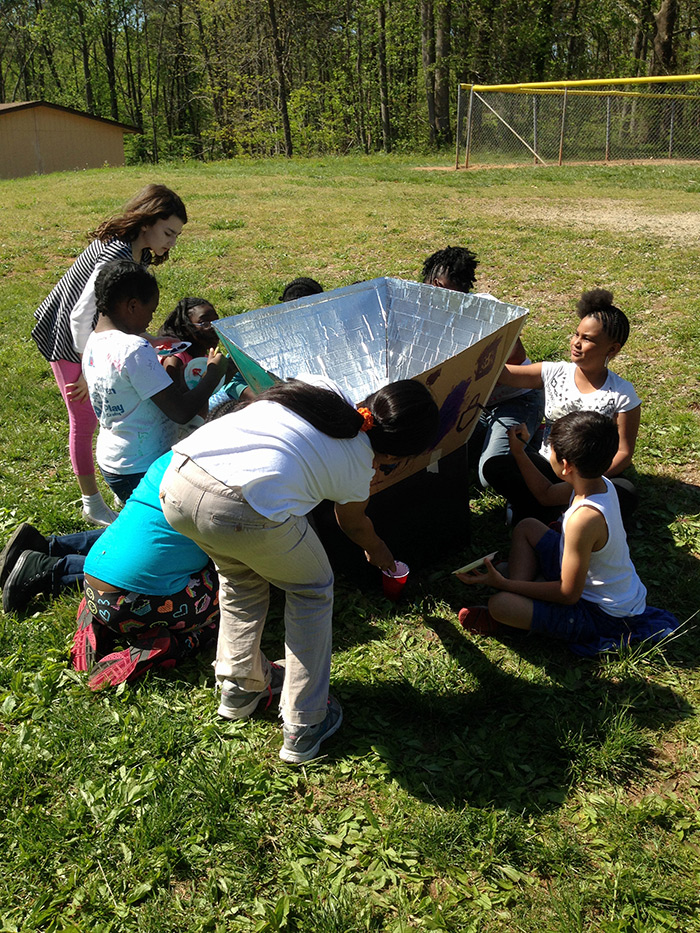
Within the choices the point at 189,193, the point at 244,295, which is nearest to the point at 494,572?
the point at 244,295

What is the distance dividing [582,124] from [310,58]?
85.0ft

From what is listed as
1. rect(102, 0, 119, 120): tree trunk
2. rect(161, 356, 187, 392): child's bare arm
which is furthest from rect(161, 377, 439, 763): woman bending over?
rect(102, 0, 119, 120): tree trunk

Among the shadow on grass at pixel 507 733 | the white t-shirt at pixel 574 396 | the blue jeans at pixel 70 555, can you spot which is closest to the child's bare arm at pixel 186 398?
the blue jeans at pixel 70 555

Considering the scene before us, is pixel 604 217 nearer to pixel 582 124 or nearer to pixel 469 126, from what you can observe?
pixel 582 124

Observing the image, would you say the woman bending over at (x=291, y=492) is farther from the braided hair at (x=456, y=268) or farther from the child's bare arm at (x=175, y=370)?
the braided hair at (x=456, y=268)

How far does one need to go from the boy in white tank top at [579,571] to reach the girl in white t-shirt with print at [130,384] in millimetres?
1509

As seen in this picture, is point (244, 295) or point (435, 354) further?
point (244, 295)

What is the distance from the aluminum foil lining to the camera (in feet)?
11.6

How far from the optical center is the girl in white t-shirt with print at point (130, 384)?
10.6 ft

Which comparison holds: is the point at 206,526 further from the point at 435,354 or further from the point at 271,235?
the point at 271,235

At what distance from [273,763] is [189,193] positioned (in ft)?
42.9

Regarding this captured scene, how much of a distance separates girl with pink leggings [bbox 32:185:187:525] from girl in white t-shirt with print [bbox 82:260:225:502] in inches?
10.3

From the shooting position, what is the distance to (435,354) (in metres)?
3.74

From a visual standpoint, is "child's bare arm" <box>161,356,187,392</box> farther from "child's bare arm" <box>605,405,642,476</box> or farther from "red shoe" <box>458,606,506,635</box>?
"child's bare arm" <box>605,405,642,476</box>
